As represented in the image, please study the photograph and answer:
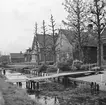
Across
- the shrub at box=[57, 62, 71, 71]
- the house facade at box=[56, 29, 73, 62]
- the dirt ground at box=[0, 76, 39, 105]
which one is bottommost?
the dirt ground at box=[0, 76, 39, 105]

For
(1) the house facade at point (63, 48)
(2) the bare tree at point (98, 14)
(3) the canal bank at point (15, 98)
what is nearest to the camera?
(3) the canal bank at point (15, 98)

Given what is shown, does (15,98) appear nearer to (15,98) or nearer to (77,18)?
(15,98)

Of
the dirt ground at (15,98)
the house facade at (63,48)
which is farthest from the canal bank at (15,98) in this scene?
the house facade at (63,48)

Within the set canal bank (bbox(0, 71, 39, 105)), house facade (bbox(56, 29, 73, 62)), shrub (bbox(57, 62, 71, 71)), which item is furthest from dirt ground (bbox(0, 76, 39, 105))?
house facade (bbox(56, 29, 73, 62))

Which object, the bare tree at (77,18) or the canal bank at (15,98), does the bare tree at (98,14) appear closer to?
the bare tree at (77,18)

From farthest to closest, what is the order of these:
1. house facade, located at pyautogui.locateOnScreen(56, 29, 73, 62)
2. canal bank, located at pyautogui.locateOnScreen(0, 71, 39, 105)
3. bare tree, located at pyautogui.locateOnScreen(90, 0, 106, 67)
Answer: house facade, located at pyautogui.locateOnScreen(56, 29, 73, 62) < bare tree, located at pyautogui.locateOnScreen(90, 0, 106, 67) < canal bank, located at pyautogui.locateOnScreen(0, 71, 39, 105)

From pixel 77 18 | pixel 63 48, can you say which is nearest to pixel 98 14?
pixel 77 18

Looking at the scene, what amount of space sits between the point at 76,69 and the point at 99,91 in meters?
10.3

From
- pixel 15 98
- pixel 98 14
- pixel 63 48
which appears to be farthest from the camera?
pixel 63 48

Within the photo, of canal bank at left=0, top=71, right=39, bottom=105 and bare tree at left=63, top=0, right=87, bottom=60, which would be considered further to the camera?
bare tree at left=63, top=0, right=87, bottom=60

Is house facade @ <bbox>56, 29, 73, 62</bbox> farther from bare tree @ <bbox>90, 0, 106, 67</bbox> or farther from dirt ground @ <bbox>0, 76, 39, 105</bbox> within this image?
dirt ground @ <bbox>0, 76, 39, 105</bbox>

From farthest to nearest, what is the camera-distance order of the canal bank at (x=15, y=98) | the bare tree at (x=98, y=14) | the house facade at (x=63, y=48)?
the house facade at (x=63, y=48), the bare tree at (x=98, y=14), the canal bank at (x=15, y=98)

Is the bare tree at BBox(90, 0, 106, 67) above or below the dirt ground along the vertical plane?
above

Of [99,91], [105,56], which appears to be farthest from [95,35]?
[99,91]
